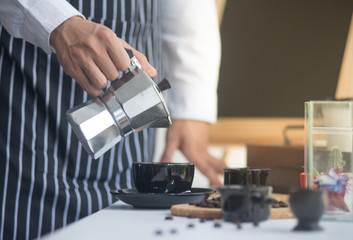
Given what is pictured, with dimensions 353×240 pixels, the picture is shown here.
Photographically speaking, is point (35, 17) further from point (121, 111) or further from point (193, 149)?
point (193, 149)

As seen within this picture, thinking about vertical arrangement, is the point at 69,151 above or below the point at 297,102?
below

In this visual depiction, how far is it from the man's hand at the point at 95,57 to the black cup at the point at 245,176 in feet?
0.73

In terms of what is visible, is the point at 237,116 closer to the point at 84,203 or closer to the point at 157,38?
the point at 157,38

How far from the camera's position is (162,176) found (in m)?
1.01

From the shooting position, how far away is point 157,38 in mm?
1702

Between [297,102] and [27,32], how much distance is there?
7.55 feet

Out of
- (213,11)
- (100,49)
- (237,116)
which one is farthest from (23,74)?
(237,116)

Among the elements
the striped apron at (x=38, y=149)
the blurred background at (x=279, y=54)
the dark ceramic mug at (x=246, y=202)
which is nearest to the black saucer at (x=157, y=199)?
the dark ceramic mug at (x=246, y=202)

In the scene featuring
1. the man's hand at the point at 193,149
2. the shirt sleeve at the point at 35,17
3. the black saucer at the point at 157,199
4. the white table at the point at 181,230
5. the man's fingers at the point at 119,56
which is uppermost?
the shirt sleeve at the point at 35,17

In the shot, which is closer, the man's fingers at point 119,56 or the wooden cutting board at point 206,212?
the wooden cutting board at point 206,212

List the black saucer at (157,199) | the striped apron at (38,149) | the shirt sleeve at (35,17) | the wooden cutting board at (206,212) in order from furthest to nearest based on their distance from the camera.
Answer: the striped apron at (38,149) < the shirt sleeve at (35,17) < the black saucer at (157,199) < the wooden cutting board at (206,212)

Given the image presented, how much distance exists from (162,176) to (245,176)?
14cm

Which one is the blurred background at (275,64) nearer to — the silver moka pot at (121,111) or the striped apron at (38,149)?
the striped apron at (38,149)

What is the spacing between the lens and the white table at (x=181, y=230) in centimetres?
69
